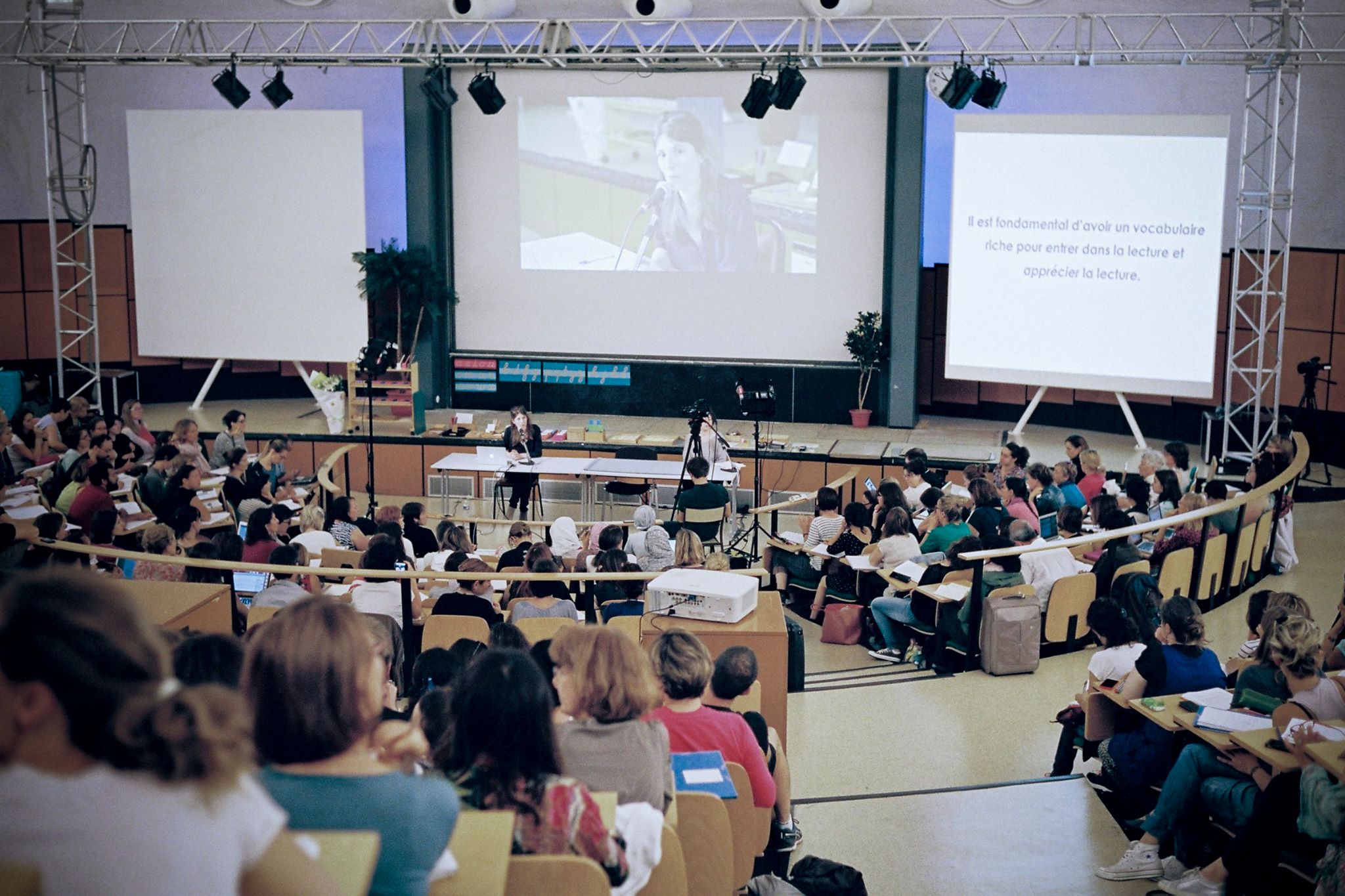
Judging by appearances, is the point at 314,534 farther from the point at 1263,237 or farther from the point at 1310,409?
the point at 1263,237

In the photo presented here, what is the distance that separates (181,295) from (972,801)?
11406 millimetres

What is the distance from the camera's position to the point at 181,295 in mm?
13648

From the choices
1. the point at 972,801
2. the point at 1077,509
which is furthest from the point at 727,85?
the point at 972,801

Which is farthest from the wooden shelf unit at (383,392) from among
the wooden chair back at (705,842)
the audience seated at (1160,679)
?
the wooden chair back at (705,842)

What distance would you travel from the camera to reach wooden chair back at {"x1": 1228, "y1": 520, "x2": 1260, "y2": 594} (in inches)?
308

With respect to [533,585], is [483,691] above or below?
above

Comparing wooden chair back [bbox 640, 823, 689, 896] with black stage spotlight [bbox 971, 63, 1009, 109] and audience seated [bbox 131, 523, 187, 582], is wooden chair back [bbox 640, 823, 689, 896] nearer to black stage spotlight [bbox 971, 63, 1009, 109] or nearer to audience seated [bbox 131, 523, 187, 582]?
audience seated [bbox 131, 523, 187, 582]

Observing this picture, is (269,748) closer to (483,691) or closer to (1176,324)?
(483,691)

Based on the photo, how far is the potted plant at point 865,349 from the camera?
13.0m

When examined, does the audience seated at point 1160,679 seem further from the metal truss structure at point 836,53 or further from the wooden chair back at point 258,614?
the metal truss structure at point 836,53

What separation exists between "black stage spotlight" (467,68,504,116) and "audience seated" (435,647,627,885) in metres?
9.48

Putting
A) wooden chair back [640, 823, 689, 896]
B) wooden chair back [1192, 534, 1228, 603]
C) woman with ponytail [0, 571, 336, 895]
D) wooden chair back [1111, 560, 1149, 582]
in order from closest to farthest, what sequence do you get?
woman with ponytail [0, 571, 336, 895]
wooden chair back [640, 823, 689, 896]
wooden chair back [1111, 560, 1149, 582]
wooden chair back [1192, 534, 1228, 603]

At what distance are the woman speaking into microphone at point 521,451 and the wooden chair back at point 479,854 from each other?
8.49 m

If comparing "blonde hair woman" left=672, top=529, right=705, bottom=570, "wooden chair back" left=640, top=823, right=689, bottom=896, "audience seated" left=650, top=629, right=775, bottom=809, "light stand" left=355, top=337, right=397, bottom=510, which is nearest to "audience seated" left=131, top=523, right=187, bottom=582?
"blonde hair woman" left=672, top=529, right=705, bottom=570
